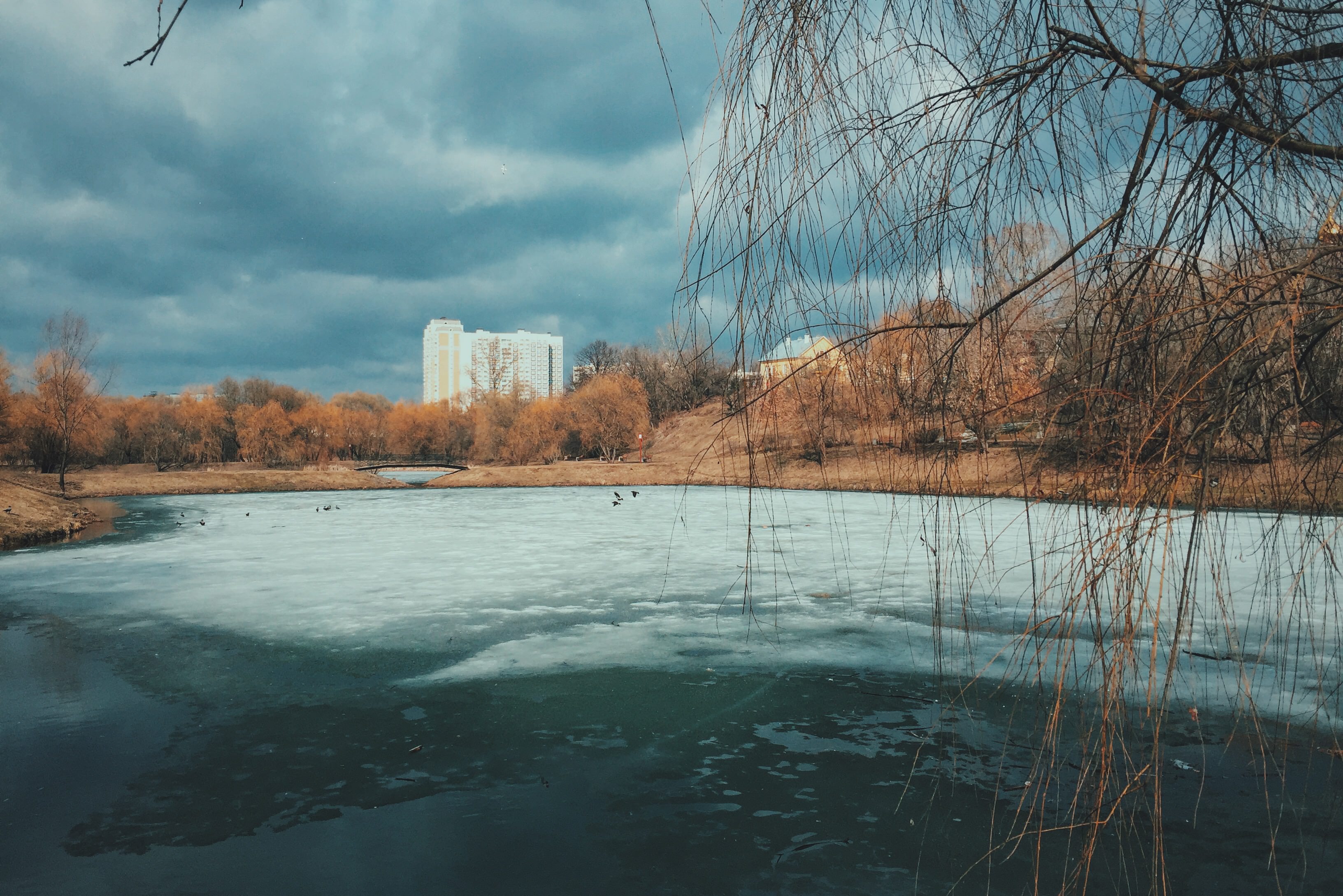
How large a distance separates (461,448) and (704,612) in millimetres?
59816

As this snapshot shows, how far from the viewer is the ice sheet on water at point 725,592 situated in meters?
2.14

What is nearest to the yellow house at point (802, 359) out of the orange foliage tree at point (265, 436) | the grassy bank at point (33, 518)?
the grassy bank at point (33, 518)

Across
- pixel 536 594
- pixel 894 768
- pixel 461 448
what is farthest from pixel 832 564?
pixel 461 448

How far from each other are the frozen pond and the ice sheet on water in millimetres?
55

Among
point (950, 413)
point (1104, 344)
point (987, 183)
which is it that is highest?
point (987, 183)

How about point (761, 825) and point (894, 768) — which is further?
point (894, 768)

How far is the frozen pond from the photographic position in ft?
8.91

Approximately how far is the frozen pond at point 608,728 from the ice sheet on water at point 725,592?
6 cm

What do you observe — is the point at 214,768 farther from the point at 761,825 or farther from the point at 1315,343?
the point at 1315,343

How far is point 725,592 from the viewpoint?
26.2 feet

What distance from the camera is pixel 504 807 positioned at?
10.6ft

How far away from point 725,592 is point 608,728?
3916 millimetres

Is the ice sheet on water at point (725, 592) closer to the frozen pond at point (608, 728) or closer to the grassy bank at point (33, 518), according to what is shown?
the frozen pond at point (608, 728)

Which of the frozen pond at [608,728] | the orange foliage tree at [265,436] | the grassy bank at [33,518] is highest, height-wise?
the orange foliage tree at [265,436]
